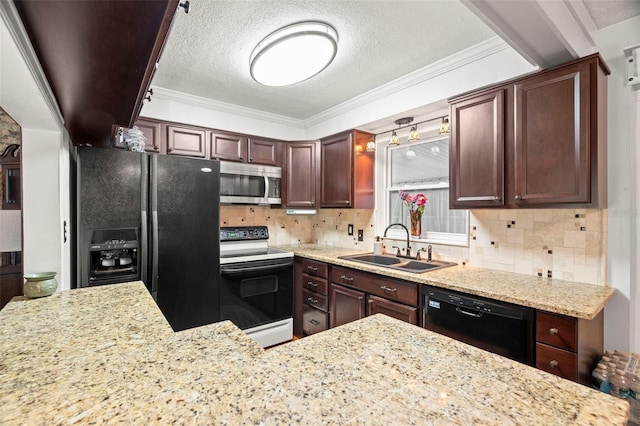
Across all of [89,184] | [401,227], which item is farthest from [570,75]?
[89,184]

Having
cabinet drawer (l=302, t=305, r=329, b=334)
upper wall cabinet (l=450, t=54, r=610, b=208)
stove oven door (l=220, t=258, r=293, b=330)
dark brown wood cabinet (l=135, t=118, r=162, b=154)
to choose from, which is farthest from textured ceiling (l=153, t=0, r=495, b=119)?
cabinet drawer (l=302, t=305, r=329, b=334)

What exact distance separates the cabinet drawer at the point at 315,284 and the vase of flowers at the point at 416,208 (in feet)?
3.13

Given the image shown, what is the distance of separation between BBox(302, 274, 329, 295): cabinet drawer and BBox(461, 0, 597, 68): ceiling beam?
2203 mm

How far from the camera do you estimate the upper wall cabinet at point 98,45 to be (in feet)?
2.42

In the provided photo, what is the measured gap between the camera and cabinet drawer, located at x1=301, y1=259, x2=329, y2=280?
2.82 m

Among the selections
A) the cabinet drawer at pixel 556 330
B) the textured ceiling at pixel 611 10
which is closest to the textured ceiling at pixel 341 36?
the textured ceiling at pixel 611 10

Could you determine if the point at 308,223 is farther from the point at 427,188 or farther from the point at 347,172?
the point at 427,188

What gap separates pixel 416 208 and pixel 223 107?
2147 millimetres

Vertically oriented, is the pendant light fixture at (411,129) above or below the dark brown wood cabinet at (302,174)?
above

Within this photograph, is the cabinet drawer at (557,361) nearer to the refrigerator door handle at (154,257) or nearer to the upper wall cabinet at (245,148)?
the refrigerator door handle at (154,257)

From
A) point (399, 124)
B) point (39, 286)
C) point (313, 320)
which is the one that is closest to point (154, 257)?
point (39, 286)

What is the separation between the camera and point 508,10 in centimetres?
124

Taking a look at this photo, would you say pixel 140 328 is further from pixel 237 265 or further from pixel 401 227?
pixel 401 227

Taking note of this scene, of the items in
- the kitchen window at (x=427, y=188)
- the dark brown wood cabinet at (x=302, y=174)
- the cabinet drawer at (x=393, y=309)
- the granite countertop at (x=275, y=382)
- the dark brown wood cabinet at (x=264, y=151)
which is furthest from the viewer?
the dark brown wood cabinet at (x=302, y=174)
